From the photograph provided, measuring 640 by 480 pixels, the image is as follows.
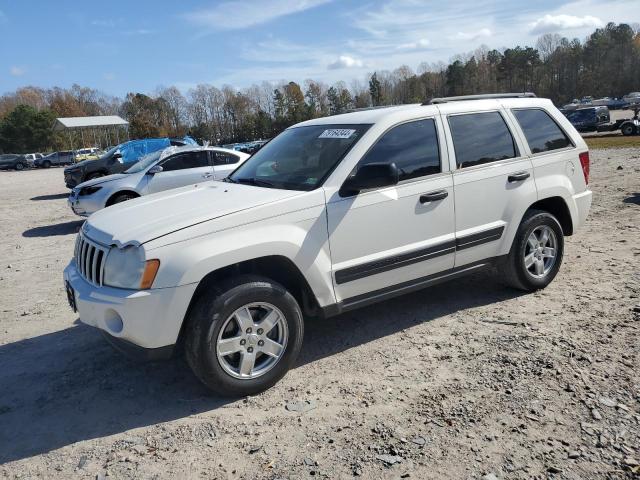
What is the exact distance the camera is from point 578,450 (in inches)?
114

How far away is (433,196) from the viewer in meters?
4.39

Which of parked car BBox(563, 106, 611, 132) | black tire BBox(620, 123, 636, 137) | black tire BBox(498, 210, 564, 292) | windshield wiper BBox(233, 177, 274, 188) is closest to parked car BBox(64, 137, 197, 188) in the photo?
windshield wiper BBox(233, 177, 274, 188)

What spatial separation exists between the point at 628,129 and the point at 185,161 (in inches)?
1113

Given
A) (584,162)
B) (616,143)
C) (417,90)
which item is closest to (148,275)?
(584,162)

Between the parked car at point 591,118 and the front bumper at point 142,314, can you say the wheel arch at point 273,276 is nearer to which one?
the front bumper at point 142,314

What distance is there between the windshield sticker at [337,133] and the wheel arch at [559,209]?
209 cm

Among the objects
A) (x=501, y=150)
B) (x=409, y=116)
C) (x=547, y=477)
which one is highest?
(x=409, y=116)

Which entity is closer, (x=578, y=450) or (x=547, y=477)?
(x=547, y=477)

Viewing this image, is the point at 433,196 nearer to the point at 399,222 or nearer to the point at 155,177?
the point at 399,222

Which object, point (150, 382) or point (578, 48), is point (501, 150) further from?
point (578, 48)

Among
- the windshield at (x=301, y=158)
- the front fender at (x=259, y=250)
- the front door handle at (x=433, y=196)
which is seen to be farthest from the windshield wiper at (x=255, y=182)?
the front door handle at (x=433, y=196)

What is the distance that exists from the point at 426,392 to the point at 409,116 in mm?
2234

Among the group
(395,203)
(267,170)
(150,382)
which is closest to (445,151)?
(395,203)

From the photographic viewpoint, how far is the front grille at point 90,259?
3648 millimetres
